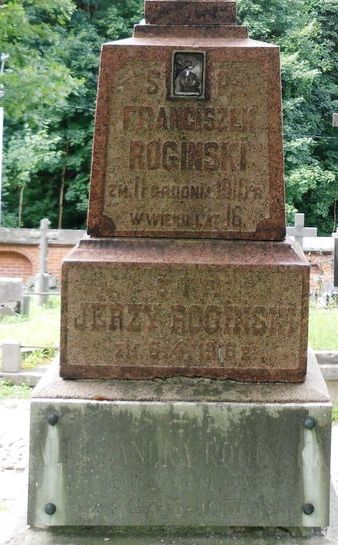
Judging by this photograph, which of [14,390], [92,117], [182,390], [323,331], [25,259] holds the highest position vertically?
[92,117]

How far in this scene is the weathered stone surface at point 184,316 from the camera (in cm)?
284

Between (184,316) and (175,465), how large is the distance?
1.91 ft

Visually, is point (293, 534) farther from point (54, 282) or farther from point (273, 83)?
point (54, 282)

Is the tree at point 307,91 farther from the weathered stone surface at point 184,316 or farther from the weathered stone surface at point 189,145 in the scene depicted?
the weathered stone surface at point 184,316

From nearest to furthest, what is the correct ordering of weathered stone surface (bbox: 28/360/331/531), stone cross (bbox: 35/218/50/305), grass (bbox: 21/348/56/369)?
weathered stone surface (bbox: 28/360/331/531), grass (bbox: 21/348/56/369), stone cross (bbox: 35/218/50/305)

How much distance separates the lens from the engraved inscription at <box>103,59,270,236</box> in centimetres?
294

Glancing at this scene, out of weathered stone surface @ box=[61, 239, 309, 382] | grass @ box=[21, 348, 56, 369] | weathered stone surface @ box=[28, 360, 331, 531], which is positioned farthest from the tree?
weathered stone surface @ box=[28, 360, 331, 531]

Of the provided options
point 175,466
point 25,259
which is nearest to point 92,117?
point 25,259

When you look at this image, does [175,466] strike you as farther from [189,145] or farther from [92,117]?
[92,117]

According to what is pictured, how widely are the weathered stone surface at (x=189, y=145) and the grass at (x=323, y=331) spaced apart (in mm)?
4119

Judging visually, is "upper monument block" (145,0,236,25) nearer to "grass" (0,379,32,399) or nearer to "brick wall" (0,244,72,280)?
"grass" (0,379,32,399)

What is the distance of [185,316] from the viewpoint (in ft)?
9.38

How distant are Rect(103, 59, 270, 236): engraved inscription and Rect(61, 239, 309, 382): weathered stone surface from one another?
0.20 m

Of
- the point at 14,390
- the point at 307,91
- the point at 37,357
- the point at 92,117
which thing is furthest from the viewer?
Result: the point at 307,91
